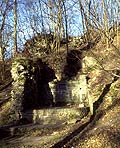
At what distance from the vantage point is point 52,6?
27.0 m

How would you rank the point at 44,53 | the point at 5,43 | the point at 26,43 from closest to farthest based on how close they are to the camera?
the point at 44,53 < the point at 26,43 < the point at 5,43

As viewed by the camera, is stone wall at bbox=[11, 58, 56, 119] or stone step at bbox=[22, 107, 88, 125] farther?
stone wall at bbox=[11, 58, 56, 119]

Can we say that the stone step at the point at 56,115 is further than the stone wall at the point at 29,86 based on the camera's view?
No

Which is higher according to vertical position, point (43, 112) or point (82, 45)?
point (82, 45)

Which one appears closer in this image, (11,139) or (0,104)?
(11,139)

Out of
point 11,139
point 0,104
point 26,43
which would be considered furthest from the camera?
point 26,43

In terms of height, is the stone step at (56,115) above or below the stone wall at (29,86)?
below

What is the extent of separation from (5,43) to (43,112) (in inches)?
609

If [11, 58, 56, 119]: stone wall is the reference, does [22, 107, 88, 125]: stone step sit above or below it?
below

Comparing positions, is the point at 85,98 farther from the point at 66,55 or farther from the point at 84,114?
the point at 66,55

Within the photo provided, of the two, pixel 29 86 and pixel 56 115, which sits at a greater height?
pixel 29 86

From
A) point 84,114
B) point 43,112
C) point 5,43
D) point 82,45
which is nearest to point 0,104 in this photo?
point 43,112

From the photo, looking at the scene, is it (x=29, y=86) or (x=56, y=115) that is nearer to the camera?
(x=56, y=115)

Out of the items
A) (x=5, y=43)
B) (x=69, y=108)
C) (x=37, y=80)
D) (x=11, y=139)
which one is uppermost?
(x=5, y=43)
